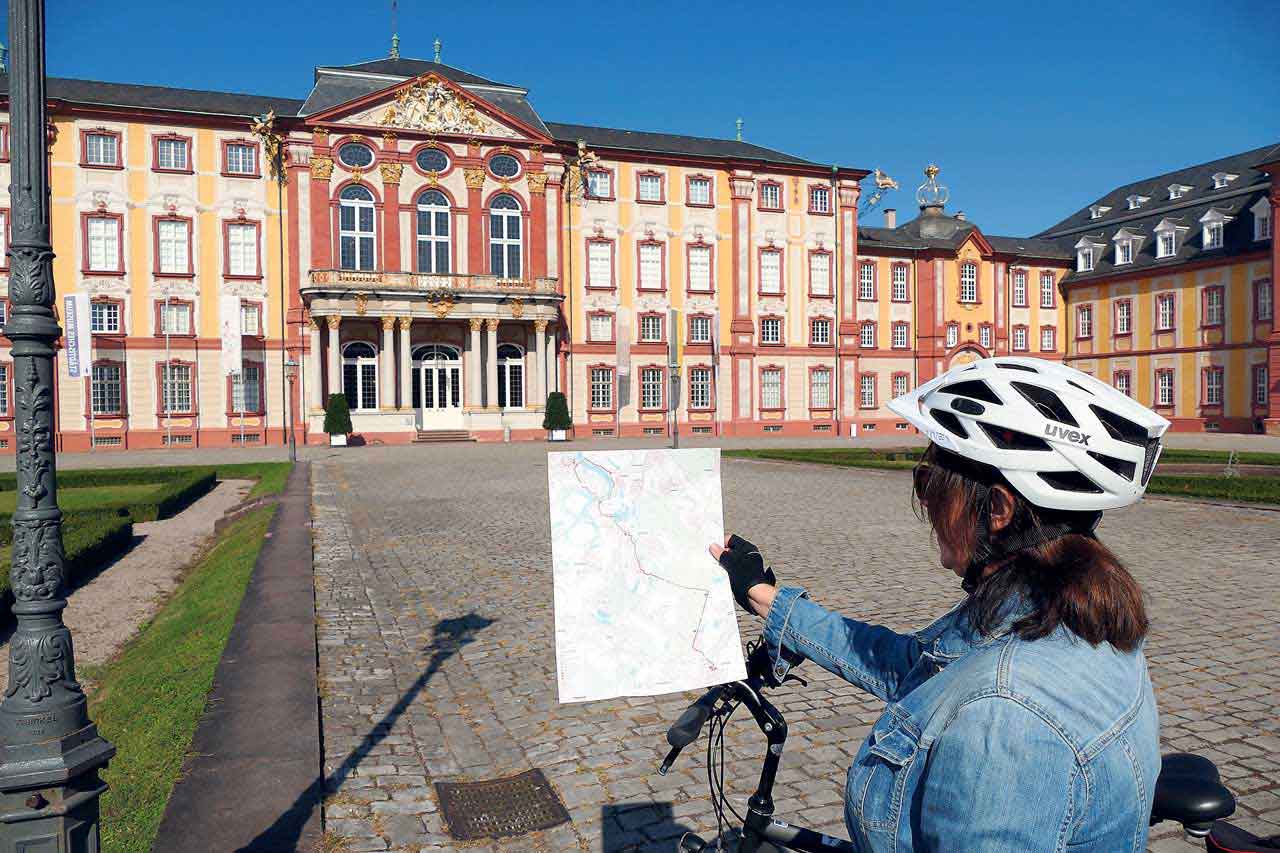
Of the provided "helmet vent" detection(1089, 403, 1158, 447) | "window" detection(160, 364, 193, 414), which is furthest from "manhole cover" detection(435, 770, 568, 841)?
"window" detection(160, 364, 193, 414)

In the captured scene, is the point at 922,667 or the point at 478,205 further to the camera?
the point at 478,205

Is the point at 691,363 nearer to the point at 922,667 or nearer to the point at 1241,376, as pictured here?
the point at 1241,376

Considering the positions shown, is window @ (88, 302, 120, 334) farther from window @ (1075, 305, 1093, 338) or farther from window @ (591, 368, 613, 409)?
window @ (1075, 305, 1093, 338)

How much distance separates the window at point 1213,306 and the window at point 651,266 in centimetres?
2923

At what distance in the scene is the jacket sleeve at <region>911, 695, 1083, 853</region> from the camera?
1359 millimetres

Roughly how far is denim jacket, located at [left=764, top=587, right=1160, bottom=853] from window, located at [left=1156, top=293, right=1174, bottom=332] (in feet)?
187

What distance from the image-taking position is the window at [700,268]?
156 ft

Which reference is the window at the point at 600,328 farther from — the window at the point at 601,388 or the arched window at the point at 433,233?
the arched window at the point at 433,233

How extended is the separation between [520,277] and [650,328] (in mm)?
7370

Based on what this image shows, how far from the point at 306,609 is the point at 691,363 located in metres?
40.8

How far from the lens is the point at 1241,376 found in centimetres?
4656

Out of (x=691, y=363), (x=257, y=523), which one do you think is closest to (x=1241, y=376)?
(x=691, y=363)

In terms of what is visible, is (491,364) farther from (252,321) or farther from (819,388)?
(819,388)

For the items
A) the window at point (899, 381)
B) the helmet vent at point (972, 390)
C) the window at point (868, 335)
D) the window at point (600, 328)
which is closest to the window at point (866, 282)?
the window at point (868, 335)
